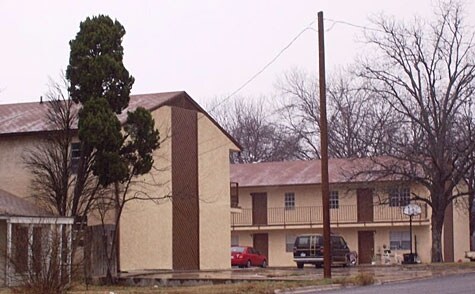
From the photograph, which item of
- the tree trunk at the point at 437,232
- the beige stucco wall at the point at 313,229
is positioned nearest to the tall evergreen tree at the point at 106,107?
the tree trunk at the point at 437,232

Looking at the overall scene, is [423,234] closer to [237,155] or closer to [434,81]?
[434,81]

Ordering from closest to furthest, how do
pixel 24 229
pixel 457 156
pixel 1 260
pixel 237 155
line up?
pixel 24 229
pixel 1 260
pixel 457 156
pixel 237 155

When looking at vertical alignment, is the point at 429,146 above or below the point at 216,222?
above

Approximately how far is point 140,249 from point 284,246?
20.0m

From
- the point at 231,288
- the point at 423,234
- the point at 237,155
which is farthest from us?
the point at 237,155

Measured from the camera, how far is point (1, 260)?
3331 cm

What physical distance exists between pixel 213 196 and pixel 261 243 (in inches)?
579

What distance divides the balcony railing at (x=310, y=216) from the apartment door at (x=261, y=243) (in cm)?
115

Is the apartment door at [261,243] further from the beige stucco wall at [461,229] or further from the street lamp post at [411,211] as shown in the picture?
the beige stucco wall at [461,229]

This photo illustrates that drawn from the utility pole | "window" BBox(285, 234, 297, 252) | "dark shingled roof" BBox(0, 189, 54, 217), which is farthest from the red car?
the utility pole

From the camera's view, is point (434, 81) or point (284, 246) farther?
point (284, 246)

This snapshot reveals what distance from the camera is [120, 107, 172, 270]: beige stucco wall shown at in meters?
39.8

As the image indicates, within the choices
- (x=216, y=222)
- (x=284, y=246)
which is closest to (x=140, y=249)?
(x=216, y=222)

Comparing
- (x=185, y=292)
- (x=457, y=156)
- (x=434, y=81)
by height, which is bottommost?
(x=185, y=292)
